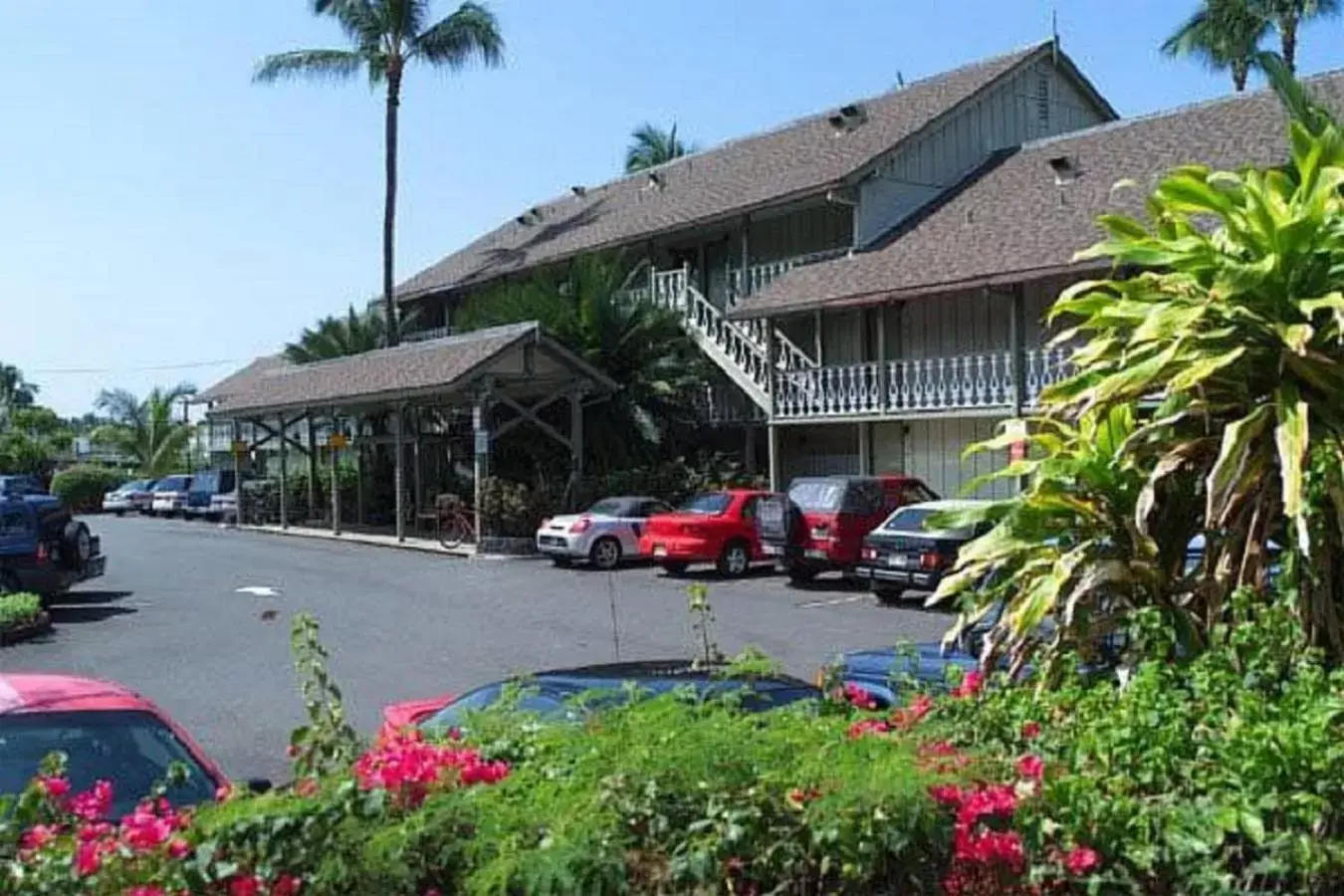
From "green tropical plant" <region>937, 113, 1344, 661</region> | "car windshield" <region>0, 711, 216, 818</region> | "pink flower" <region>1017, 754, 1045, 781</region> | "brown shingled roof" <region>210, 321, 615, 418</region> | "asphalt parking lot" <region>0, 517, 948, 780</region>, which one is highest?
"brown shingled roof" <region>210, 321, 615, 418</region>

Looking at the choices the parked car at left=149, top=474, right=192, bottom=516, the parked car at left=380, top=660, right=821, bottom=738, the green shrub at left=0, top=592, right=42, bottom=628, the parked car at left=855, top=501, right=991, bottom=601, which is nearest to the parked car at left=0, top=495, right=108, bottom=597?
the green shrub at left=0, top=592, right=42, bottom=628

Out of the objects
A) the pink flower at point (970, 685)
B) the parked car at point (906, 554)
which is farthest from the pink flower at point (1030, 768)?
the parked car at point (906, 554)

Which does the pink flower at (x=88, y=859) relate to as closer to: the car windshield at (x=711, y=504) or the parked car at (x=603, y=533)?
the car windshield at (x=711, y=504)

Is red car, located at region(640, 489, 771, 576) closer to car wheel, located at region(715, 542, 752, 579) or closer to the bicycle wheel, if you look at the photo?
car wheel, located at region(715, 542, 752, 579)

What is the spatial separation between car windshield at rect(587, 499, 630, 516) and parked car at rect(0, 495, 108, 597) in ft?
30.2

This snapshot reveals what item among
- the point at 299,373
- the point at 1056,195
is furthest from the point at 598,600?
the point at 299,373

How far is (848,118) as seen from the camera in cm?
3284

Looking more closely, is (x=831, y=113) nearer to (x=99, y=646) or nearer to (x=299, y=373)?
(x=299, y=373)

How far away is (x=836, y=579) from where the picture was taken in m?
23.2

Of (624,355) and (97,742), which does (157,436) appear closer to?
(624,355)

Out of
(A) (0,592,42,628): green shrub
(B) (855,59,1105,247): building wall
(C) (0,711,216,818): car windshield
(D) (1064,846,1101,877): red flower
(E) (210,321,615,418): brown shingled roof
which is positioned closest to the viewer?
(D) (1064,846,1101,877): red flower

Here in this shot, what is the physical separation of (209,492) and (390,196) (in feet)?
48.7

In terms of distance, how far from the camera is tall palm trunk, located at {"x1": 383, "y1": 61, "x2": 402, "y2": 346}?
1635 inches

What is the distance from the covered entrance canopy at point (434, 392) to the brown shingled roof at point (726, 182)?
4821 millimetres
